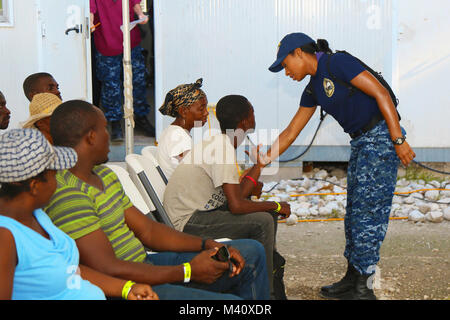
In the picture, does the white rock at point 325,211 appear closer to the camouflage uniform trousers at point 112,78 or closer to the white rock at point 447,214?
the white rock at point 447,214

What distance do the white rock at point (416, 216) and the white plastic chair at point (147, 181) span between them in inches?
119

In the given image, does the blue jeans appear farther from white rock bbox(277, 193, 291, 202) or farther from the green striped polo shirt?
white rock bbox(277, 193, 291, 202)

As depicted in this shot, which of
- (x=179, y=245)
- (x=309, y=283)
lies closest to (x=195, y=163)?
(x=179, y=245)

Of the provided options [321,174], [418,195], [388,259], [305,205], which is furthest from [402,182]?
[388,259]

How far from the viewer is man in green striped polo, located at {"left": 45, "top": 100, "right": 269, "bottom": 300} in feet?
6.88

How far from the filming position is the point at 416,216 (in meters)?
5.38

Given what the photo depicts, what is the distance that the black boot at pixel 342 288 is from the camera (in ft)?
11.8

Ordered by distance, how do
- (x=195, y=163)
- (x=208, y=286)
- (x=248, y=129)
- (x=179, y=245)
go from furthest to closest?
1. (x=248, y=129)
2. (x=195, y=163)
3. (x=179, y=245)
4. (x=208, y=286)

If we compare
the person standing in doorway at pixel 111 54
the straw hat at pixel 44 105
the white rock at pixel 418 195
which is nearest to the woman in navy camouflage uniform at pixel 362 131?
the straw hat at pixel 44 105

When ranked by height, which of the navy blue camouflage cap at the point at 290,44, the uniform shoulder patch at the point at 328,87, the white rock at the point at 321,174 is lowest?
the white rock at the point at 321,174

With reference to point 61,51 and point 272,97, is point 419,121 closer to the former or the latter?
point 272,97

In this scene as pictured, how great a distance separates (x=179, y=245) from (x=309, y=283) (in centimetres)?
155

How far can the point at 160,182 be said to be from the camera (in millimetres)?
3455

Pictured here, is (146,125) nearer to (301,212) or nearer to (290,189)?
(290,189)
